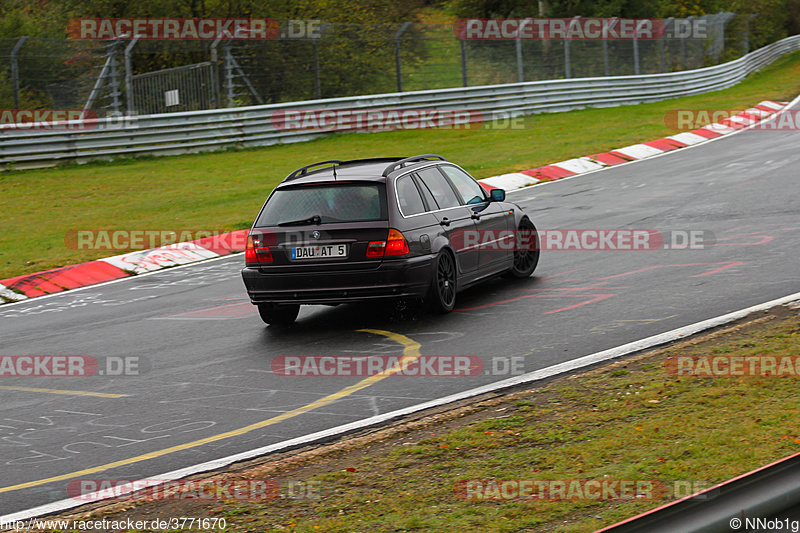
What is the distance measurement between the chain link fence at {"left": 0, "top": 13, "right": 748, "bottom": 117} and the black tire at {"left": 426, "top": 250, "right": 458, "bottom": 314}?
17.0 m

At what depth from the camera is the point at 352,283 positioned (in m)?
8.63

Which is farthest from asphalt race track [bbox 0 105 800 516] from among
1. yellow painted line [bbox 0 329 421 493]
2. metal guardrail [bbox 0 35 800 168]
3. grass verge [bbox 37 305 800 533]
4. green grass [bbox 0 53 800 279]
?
metal guardrail [bbox 0 35 800 168]

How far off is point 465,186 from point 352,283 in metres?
2.28

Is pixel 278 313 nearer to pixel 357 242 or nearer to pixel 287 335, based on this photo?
pixel 287 335

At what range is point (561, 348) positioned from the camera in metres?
7.62

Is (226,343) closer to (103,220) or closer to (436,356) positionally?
(436,356)

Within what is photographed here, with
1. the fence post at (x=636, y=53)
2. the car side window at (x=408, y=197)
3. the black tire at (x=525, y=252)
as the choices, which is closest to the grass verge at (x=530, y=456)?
the car side window at (x=408, y=197)

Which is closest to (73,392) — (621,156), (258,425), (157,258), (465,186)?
(258,425)

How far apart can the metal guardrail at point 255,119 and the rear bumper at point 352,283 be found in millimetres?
15665

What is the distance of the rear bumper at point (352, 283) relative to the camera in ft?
28.2

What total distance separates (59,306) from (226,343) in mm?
3652

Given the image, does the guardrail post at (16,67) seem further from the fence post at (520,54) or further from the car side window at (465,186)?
the car side window at (465,186)

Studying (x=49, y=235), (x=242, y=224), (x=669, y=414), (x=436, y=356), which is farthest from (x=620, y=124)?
(x=669, y=414)

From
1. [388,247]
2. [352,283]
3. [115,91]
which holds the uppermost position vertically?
[115,91]
